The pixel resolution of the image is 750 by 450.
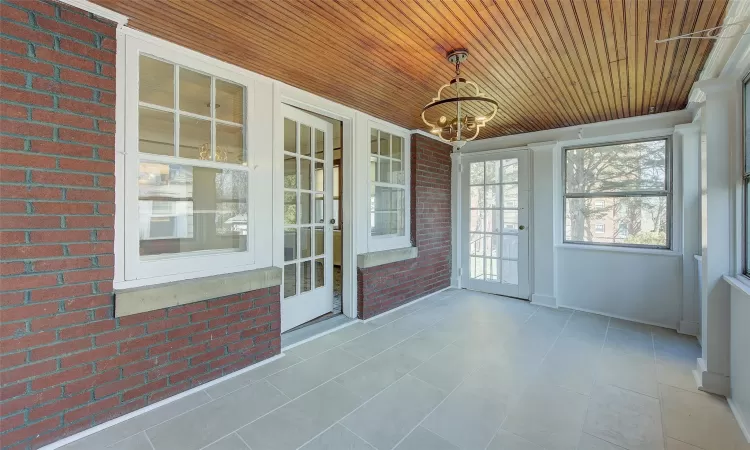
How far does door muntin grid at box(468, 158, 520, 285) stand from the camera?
15.3ft

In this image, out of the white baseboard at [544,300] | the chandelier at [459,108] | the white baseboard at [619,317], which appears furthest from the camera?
the white baseboard at [544,300]

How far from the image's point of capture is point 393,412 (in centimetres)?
204

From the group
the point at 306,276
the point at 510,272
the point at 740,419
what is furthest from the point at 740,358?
the point at 306,276

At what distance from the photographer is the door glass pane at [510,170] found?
181 inches

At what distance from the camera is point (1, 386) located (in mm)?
1600

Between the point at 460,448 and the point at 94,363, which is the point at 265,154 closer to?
the point at 94,363

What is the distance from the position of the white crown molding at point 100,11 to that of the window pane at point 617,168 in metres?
4.77

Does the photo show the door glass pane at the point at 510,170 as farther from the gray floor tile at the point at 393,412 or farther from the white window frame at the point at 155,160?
the white window frame at the point at 155,160

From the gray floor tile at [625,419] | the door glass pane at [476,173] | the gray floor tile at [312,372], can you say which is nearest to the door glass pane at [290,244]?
the gray floor tile at [312,372]

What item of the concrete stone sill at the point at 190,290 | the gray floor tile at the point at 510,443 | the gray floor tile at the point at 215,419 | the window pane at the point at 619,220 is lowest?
the gray floor tile at the point at 510,443

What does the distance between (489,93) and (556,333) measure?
255cm

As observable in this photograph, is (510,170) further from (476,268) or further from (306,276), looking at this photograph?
(306,276)

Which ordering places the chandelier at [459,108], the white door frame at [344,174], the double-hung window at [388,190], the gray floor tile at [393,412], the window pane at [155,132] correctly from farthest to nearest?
1. the double-hung window at [388,190]
2. the white door frame at [344,174]
3. the chandelier at [459,108]
4. the window pane at [155,132]
5. the gray floor tile at [393,412]

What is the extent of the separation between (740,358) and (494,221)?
2.97 metres
